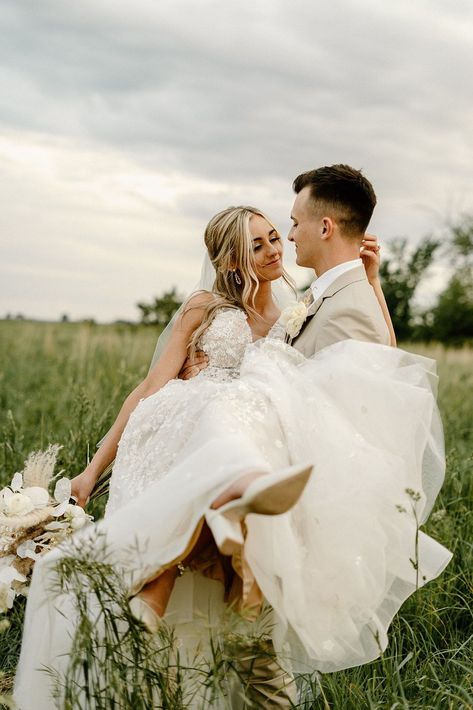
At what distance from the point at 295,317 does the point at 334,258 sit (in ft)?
1.46

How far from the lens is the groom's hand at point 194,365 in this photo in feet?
13.7

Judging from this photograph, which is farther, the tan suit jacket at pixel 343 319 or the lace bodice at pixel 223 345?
the lace bodice at pixel 223 345

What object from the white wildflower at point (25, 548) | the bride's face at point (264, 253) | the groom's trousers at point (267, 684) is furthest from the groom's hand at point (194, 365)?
the groom's trousers at point (267, 684)

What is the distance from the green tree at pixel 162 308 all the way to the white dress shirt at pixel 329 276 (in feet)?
13.3

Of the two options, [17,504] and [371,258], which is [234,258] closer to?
[371,258]

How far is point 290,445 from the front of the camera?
3012 millimetres

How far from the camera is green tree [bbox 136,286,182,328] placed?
943 cm

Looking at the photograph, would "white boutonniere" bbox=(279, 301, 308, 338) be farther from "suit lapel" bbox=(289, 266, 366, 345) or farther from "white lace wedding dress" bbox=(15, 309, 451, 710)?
"white lace wedding dress" bbox=(15, 309, 451, 710)

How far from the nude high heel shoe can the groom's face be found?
1868 mm

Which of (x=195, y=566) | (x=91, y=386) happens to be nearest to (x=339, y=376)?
(x=195, y=566)

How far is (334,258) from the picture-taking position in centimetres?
407

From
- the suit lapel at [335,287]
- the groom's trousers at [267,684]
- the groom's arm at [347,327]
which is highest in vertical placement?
the suit lapel at [335,287]

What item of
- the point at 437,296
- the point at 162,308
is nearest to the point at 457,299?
the point at 437,296

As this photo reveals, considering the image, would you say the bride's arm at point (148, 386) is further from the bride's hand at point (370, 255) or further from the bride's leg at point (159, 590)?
the bride's leg at point (159, 590)
